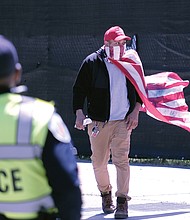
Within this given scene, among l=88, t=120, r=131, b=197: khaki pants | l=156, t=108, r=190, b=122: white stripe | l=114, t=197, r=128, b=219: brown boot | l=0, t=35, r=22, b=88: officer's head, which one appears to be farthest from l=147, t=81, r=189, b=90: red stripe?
l=0, t=35, r=22, b=88: officer's head

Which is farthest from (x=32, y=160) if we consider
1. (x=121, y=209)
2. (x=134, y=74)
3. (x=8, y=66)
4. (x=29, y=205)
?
(x=134, y=74)

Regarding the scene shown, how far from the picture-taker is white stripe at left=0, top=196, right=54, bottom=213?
106 inches

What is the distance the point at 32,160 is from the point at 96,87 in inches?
148

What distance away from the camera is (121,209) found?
6395mm

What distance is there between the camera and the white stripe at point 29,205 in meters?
2.68

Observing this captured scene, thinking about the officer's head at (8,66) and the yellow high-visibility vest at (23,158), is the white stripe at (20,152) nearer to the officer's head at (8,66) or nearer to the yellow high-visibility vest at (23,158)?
the yellow high-visibility vest at (23,158)

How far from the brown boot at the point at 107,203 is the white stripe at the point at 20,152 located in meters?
4.01

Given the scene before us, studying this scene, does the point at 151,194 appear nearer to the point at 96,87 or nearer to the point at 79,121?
the point at 79,121

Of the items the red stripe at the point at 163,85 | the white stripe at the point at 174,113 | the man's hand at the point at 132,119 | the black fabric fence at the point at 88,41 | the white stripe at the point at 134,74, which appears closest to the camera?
the man's hand at the point at 132,119

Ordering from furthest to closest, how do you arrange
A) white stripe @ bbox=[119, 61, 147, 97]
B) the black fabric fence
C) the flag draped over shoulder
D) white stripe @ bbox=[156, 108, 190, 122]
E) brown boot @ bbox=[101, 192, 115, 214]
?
the black fabric fence
white stripe @ bbox=[156, 108, 190, 122]
the flag draped over shoulder
brown boot @ bbox=[101, 192, 115, 214]
white stripe @ bbox=[119, 61, 147, 97]

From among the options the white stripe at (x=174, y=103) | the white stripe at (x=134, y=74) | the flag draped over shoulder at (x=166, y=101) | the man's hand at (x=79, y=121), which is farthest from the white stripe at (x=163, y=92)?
the man's hand at (x=79, y=121)

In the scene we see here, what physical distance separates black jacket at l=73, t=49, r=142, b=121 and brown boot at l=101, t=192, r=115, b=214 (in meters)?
0.79

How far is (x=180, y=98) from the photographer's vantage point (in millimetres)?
7797

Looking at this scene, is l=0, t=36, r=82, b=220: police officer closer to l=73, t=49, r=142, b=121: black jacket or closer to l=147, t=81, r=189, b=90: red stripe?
l=73, t=49, r=142, b=121: black jacket
